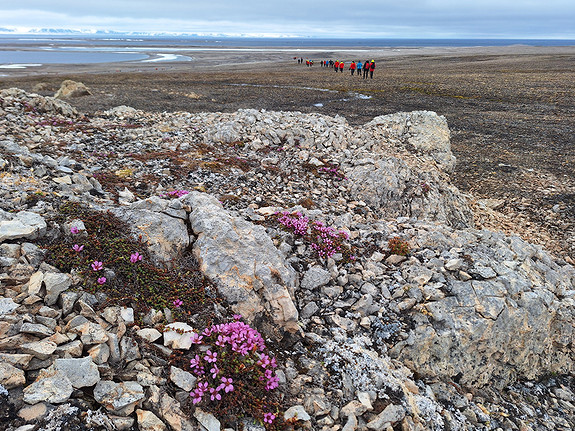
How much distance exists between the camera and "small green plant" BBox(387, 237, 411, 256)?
7691 millimetres

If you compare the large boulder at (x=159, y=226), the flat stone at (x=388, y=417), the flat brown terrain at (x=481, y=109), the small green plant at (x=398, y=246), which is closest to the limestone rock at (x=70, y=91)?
the flat brown terrain at (x=481, y=109)

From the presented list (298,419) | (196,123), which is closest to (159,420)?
(298,419)

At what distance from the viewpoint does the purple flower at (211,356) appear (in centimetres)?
431

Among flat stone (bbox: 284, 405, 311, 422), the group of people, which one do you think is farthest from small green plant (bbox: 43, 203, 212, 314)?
the group of people

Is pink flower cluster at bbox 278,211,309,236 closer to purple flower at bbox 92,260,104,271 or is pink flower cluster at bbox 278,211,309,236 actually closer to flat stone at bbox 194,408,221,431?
purple flower at bbox 92,260,104,271

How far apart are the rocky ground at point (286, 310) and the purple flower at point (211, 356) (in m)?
0.26

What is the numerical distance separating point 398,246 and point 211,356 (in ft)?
16.4

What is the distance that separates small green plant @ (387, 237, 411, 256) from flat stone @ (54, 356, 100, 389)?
6061mm

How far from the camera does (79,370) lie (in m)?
3.71

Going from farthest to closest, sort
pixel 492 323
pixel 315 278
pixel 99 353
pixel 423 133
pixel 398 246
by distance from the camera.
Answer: pixel 423 133
pixel 398 246
pixel 315 278
pixel 492 323
pixel 99 353

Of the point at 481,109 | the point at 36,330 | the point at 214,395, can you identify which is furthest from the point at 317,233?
the point at 481,109

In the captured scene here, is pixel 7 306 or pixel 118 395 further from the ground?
pixel 7 306

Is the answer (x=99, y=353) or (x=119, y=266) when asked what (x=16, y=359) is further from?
(x=119, y=266)

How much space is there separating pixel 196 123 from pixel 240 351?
44.2 ft
